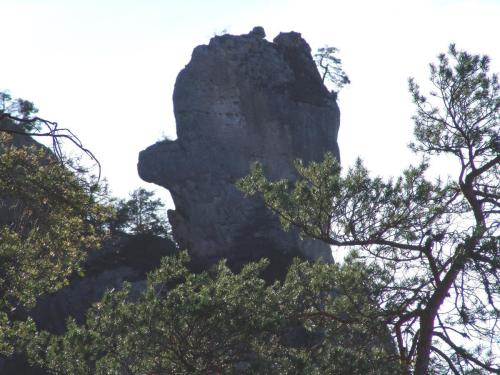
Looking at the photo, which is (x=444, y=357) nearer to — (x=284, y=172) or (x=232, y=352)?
(x=232, y=352)

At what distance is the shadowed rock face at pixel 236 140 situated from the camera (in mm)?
35594

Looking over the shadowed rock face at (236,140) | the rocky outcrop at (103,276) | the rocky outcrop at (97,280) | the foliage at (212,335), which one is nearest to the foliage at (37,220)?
the foliage at (212,335)

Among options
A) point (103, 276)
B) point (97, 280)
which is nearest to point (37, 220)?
point (97, 280)

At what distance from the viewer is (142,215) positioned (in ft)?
129

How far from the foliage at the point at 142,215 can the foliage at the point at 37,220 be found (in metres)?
26.8

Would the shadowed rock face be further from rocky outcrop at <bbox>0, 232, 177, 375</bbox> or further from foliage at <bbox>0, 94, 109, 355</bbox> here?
foliage at <bbox>0, 94, 109, 355</bbox>

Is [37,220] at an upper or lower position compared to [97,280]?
lower

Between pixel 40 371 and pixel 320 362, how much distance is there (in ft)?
76.6

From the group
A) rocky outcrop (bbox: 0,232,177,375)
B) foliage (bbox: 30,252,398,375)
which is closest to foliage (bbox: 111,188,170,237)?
rocky outcrop (bbox: 0,232,177,375)

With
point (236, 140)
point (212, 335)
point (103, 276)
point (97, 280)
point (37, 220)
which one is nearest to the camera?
point (37, 220)

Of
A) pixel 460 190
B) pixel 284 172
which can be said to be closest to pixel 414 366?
pixel 460 190

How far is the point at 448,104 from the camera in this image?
1307 cm

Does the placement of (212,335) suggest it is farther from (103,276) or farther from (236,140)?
(236,140)

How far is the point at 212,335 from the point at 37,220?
2.71m
